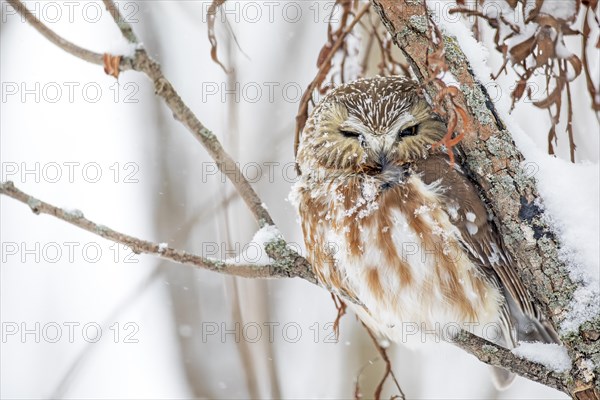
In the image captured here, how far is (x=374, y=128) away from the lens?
10.6 ft

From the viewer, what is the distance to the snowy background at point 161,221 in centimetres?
523

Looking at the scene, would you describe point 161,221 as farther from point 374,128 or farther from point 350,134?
point 374,128

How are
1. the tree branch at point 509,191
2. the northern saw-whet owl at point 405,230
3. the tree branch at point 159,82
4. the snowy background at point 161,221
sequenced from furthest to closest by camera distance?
the snowy background at point 161,221 < the northern saw-whet owl at point 405,230 < the tree branch at point 159,82 < the tree branch at point 509,191

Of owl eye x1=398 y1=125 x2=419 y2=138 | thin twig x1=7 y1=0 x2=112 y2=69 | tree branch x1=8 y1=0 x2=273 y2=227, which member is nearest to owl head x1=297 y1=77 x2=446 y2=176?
owl eye x1=398 y1=125 x2=419 y2=138

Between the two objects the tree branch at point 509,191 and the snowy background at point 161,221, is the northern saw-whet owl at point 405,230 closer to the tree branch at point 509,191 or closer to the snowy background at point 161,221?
the tree branch at point 509,191

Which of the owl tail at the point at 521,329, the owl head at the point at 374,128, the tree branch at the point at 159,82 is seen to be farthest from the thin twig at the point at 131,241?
the owl tail at the point at 521,329

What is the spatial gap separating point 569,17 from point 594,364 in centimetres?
107

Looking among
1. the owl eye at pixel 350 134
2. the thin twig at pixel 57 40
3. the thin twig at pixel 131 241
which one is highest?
the thin twig at pixel 57 40

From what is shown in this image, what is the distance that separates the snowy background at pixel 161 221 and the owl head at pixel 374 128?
1280 mm

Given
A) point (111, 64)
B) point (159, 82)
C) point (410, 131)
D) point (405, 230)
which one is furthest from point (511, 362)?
point (111, 64)

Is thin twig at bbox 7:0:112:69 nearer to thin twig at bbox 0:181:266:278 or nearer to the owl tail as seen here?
thin twig at bbox 0:181:266:278

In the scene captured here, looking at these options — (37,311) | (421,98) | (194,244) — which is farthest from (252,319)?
(37,311)

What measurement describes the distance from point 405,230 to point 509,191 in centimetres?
79

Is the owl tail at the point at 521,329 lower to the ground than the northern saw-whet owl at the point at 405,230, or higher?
lower
